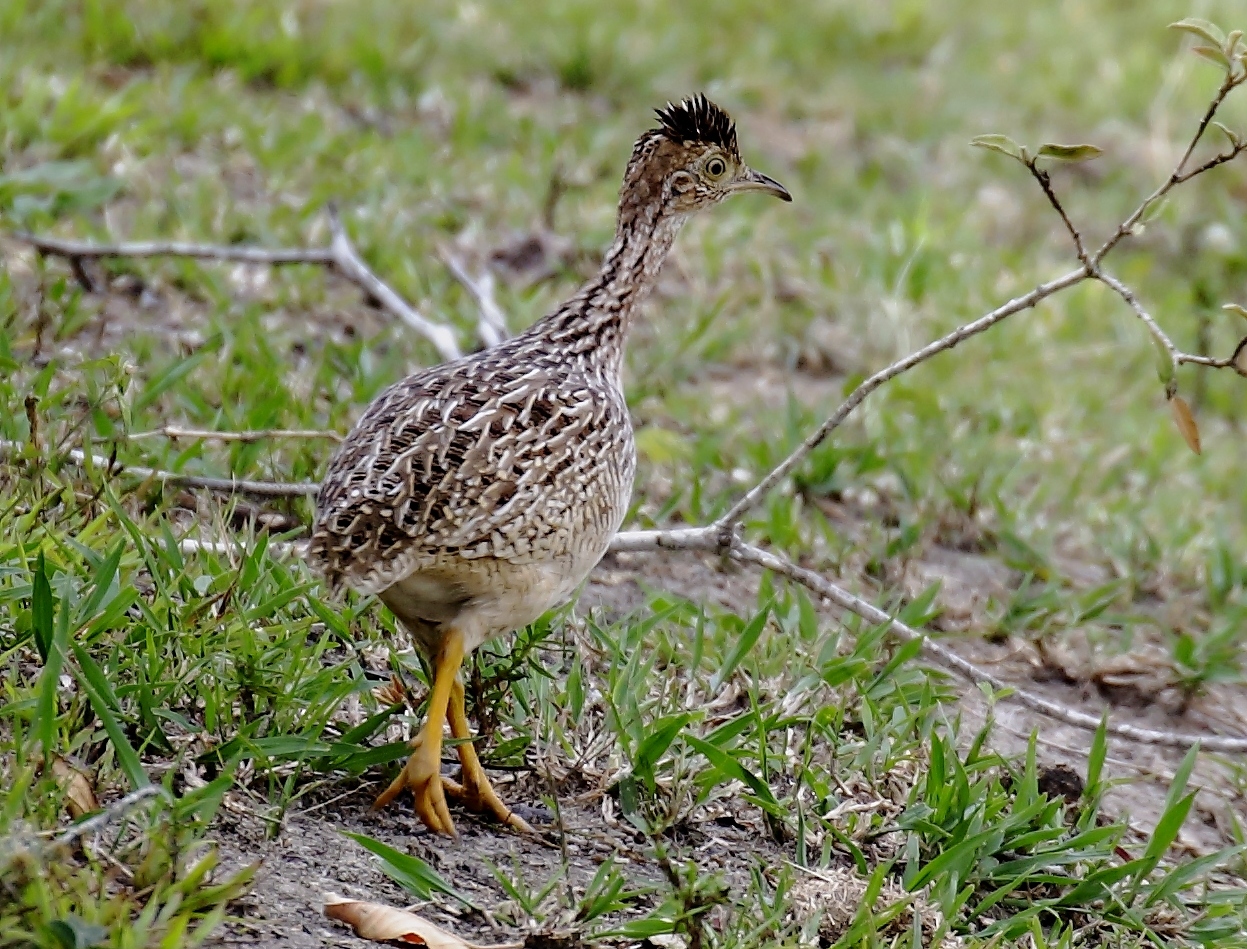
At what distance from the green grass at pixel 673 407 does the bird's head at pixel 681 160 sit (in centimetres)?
116

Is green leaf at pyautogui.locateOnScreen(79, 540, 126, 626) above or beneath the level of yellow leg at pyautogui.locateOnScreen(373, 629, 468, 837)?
above

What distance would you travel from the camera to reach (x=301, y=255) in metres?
6.65

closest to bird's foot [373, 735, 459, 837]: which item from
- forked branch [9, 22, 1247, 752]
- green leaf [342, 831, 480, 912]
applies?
green leaf [342, 831, 480, 912]

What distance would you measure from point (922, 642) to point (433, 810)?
5.40 feet

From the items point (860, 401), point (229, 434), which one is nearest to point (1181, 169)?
point (860, 401)

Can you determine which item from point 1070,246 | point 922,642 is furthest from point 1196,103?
point 922,642

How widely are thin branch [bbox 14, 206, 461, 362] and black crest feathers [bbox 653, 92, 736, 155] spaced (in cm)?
141

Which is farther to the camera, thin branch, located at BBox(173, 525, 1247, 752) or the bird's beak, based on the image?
the bird's beak

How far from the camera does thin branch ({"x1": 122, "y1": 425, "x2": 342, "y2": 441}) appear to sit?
16.0ft

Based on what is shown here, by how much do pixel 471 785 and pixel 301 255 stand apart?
3.37m

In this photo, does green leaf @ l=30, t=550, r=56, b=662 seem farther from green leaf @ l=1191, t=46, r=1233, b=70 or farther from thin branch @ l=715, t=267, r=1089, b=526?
green leaf @ l=1191, t=46, r=1233, b=70

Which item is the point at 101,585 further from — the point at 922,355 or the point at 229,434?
the point at 922,355

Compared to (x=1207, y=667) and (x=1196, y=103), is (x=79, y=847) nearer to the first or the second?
(x=1207, y=667)

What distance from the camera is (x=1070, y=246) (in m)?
9.05
